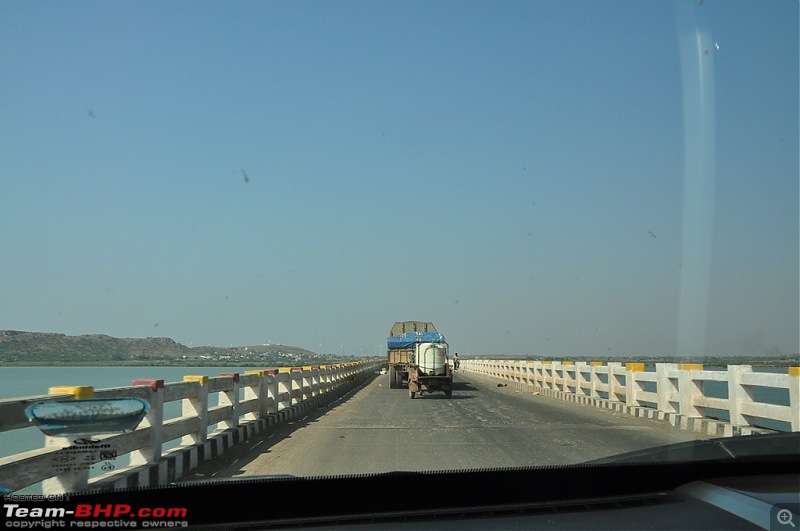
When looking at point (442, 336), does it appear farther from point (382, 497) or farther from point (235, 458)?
point (382, 497)

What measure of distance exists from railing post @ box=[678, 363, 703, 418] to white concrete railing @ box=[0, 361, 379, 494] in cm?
856

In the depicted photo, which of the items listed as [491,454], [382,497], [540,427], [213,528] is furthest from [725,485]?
[540,427]

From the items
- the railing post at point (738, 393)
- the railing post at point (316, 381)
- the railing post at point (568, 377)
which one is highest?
the railing post at point (738, 393)

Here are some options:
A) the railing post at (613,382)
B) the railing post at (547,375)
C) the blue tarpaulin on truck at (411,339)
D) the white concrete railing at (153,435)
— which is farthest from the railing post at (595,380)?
the blue tarpaulin on truck at (411,339)

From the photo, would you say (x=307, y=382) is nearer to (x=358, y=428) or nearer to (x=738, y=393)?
(x=358, y=428)

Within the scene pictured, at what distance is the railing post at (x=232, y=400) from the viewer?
1338 centimetres

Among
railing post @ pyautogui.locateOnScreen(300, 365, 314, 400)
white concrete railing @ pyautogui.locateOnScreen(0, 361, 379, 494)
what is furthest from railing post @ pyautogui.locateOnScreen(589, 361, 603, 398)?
white concrete railing @ pyautogui.locateOnScreen(0, 361, 379, 494)

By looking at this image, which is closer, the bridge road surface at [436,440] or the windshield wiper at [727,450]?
the windshield wiper at [727,450]

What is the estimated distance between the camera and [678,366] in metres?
16.5

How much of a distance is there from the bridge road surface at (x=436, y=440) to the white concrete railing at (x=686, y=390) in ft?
1.80

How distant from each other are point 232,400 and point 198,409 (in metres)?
2.50

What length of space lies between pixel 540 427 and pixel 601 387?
25.2ft

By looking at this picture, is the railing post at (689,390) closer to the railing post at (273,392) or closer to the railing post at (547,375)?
the railing post at (273,392)

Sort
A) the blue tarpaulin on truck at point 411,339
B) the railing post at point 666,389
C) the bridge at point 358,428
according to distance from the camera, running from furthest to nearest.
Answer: the blue tarpaulin on truck at point 411,339, the railing post at point 666,389, the bridge at point 358,428
